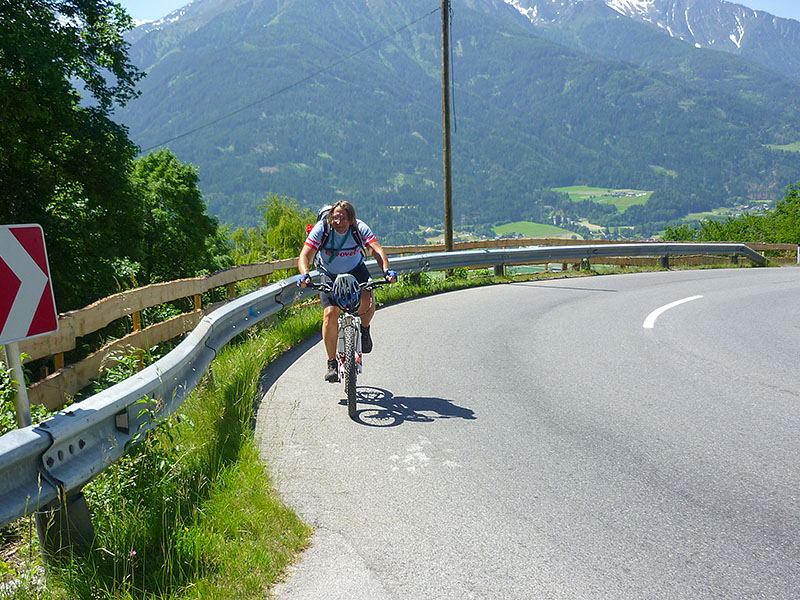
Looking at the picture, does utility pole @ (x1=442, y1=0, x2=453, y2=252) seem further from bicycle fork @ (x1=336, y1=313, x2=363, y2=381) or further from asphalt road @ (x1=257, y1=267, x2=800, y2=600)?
bicycle fork @ (x1=336, y1=313, x2=363, y2=381)

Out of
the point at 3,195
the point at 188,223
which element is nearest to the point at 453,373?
the point at 3,195

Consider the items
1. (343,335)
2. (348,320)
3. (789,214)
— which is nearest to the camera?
(343,335)

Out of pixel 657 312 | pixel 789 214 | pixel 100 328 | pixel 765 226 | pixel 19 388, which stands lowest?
pixel 765 226

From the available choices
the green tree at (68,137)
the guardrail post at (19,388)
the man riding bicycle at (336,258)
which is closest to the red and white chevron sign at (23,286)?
the guardrail post at (19,388)

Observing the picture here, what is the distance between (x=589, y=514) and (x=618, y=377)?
3428 mm

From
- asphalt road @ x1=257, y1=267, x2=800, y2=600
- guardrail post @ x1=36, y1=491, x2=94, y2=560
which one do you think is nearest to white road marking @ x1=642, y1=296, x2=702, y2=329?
asphalt road @ x1=257, y1=267, x2=800, y2=600

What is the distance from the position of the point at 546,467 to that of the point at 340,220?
2.97 meters

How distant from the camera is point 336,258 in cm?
659

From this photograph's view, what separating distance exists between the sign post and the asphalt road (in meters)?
1.60

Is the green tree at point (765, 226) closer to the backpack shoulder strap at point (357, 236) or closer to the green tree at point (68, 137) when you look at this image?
the green tree at point (68, 137)

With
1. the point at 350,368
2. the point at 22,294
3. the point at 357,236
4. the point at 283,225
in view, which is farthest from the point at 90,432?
the point at 283,225

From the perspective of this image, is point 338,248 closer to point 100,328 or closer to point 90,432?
point 100,328

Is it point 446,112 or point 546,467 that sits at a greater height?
point 446,112

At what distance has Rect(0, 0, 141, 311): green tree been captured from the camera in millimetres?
17797
